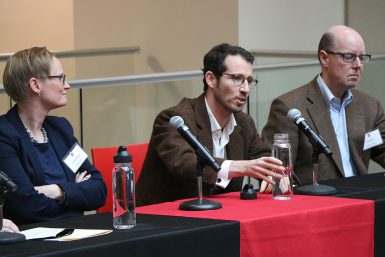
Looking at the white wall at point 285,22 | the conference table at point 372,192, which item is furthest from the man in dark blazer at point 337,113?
the white wall at point 285,22

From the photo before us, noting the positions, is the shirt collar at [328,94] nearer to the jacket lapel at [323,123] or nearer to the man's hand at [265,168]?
the jacket lapel at [323,123]

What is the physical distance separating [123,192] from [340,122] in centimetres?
165

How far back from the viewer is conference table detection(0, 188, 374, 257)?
7.88 feet

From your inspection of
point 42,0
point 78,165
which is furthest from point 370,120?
point 42,0

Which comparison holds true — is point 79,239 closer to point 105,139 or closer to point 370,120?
point 370,120

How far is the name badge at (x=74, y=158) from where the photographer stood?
349cm

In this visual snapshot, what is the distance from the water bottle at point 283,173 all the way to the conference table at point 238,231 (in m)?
0.04

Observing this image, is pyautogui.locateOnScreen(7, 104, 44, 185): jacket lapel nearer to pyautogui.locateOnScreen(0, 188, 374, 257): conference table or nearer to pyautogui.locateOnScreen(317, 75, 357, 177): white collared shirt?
pyautogui.locateOnScreen(0, 188, 374, 257): conference table

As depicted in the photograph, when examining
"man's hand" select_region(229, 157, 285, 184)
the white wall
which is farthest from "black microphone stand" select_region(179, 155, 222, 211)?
the white wall

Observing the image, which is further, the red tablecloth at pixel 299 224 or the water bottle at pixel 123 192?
the red tablecloth at pixel 299 224

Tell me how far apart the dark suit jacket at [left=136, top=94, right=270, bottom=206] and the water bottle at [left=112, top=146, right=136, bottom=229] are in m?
0.67

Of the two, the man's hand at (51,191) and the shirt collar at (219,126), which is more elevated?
the shirt collar at (219,126)

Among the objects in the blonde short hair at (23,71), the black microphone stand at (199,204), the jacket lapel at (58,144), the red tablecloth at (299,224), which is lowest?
the red tablecloth at (299,224)

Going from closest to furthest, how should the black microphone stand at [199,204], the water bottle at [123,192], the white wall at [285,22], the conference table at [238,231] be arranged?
the conference table at [238,231], the water bottle at [123,192], the black microphone stand at [199,204], the white wall at [285,22]
